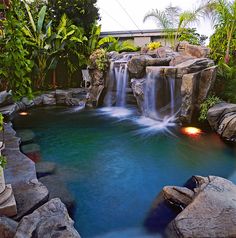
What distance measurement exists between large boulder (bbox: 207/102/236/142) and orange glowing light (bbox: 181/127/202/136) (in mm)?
474

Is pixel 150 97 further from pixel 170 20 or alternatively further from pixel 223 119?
pixel 170 20

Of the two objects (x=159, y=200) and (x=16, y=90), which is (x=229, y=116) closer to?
(x=159, y=200)

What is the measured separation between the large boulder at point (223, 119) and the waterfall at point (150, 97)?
7.70ft

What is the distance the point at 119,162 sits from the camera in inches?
226

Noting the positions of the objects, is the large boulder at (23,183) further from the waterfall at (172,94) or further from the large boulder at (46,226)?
the waterfall at (172,94)

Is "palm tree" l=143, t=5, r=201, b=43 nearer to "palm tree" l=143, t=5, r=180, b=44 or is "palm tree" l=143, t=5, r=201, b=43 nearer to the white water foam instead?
"palm tree" l=143, t=5, r=180, b=44

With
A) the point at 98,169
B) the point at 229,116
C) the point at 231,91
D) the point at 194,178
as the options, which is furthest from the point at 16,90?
the point at 231,91

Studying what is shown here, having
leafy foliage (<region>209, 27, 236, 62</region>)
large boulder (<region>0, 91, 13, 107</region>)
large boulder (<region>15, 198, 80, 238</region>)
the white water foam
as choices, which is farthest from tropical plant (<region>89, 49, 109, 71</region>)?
large boulder (<region>15, 198, 80, 238</region>)

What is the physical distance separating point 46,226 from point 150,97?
747cm

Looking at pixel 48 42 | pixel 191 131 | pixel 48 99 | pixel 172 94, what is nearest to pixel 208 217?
pixel 191 131

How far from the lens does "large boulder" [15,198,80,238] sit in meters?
2.49

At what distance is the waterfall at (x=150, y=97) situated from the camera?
9273 millimetres

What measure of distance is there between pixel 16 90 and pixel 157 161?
3.68 m

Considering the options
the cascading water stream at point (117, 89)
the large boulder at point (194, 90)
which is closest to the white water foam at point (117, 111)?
the cascading water stream at point (117, 89)
